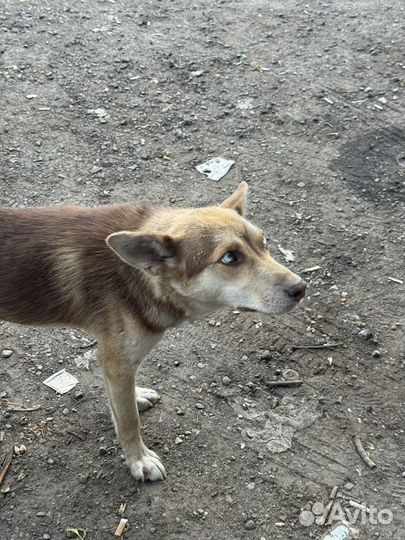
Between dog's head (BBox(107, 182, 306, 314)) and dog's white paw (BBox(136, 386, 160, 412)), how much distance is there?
127 centimetres

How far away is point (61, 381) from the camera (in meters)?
4.84

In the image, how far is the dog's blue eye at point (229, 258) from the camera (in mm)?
3568

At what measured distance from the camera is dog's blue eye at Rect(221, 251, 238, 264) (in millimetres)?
3568

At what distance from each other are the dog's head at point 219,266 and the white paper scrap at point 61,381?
160cm

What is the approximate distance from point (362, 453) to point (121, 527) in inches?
65.4

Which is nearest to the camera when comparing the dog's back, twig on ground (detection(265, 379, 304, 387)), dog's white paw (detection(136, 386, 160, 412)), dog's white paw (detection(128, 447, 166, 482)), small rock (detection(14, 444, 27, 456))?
the dog's back

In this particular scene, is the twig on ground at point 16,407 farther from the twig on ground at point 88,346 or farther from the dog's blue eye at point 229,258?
the dog's blue eye at point 229,258

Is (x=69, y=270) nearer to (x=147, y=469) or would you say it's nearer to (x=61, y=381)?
(x=61, y=381)

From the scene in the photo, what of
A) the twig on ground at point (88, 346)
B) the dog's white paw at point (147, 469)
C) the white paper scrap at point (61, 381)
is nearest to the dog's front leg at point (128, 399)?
the dog's white paw at point (147, 469)

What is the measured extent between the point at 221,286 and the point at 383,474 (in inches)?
69.3

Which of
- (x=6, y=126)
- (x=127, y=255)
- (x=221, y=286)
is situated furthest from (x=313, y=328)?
(x=6, y=126)

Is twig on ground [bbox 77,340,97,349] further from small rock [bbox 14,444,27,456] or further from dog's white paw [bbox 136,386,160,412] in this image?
small rock [bbox 14,444,27,456]

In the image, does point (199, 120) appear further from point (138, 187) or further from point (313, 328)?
point (313, 328)

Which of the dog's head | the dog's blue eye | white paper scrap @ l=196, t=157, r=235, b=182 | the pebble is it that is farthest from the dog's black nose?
white paper scrap @ l=196, t=157, r=235, b=182
